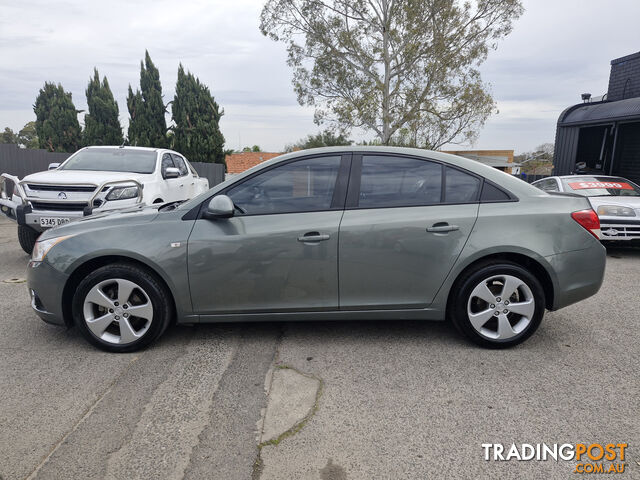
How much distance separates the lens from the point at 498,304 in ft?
11.5

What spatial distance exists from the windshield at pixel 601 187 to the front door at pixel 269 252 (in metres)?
6.92

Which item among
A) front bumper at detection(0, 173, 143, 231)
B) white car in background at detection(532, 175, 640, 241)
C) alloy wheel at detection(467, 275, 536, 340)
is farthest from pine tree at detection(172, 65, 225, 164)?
alloy wheel at detection(467, 275, 536, 340)

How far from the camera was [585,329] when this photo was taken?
4.12 m

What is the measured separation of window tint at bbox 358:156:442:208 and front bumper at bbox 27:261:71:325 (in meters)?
2.44

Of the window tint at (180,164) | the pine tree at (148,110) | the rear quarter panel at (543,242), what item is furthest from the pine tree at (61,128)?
the rear quarter panel at (543,242)

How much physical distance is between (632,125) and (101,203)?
45.0 ft

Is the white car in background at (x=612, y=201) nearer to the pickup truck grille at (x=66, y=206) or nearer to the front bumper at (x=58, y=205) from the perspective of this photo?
the front bumper at (x=58, y=205)


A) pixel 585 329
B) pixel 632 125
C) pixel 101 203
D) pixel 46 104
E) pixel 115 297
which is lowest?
pixel 585 329

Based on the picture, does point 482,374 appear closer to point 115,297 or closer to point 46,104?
point 115,297

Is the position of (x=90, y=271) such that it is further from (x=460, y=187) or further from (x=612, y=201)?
(x=612, y=201)

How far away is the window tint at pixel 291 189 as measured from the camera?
11.8ft

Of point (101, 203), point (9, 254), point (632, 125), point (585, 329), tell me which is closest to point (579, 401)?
point (585, 329)

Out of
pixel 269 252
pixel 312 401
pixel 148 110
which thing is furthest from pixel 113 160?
pixel 148 110

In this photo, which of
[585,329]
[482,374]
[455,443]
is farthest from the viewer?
[585,329]
